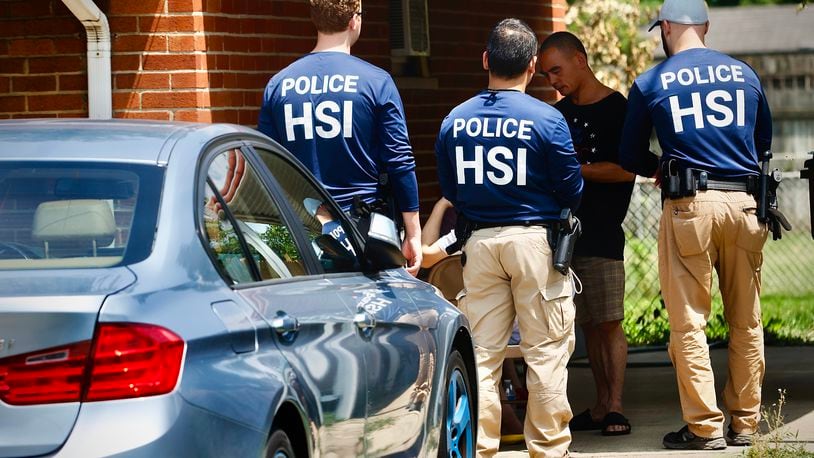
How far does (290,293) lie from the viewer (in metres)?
4.43

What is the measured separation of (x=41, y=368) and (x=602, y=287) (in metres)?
4.63

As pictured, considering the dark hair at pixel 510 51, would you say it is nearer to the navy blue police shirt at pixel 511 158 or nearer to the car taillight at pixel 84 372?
the navy blue police shirt at pixel 511 158

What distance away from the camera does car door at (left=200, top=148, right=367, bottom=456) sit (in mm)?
4199

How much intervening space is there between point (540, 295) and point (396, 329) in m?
1.46

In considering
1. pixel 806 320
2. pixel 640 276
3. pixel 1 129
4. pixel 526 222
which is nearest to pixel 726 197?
pixel 526 222

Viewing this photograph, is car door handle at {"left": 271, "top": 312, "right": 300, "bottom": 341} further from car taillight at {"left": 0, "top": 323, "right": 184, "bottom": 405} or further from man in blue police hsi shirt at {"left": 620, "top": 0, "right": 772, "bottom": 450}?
man in blue police hsi shirt at {"left": 620, "top": 0, "right": 772, "bottom": 450}

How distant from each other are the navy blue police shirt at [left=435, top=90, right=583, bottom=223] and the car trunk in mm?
3136

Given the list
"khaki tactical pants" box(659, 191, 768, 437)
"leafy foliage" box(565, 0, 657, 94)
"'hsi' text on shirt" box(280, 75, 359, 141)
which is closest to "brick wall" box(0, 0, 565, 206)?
"'hsi' text on shirt" box(280, 75, 359, 141)

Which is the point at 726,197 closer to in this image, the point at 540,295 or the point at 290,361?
the point at 540,295

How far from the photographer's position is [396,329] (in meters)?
5.25

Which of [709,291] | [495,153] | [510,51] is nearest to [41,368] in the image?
[495,153]

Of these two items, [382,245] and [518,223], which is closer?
[382,245]

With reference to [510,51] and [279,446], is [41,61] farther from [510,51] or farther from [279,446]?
[279,446]

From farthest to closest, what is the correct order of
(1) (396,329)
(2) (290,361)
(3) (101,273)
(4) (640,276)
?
(4) (640,276) → (1) (396,329) → (2) (290,361) → (3) (101,273)
